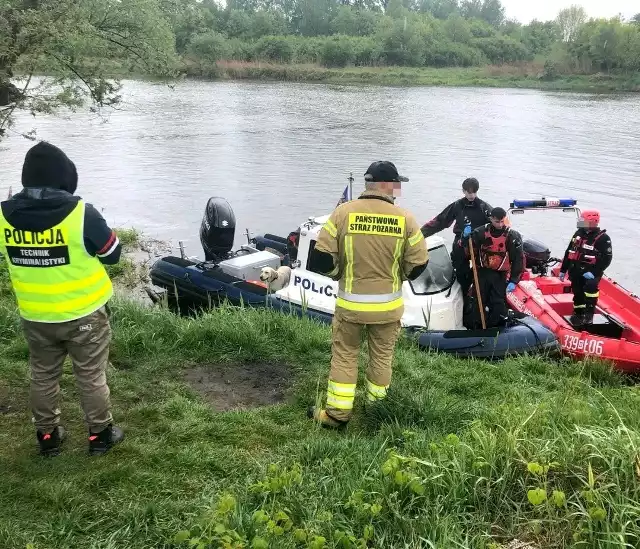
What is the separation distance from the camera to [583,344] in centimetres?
696

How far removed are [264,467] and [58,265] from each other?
5.10ft

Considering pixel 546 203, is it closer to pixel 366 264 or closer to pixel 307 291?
pixel 307 291

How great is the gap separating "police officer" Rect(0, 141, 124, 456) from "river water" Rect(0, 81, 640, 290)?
800 cm

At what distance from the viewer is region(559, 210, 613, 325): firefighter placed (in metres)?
7.89

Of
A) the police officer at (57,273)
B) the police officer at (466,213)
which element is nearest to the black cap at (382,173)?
the police officer at (57,273)

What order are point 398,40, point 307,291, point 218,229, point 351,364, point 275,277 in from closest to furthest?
point 351,364 < point 307,291 < point 275,277 < point 218,229 < point 398,40

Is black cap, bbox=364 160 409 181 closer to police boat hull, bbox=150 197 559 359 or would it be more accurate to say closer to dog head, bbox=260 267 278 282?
police boat hull, bbox=150 197 559 359

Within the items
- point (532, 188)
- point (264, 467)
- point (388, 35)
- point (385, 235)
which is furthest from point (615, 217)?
point (388, 35)

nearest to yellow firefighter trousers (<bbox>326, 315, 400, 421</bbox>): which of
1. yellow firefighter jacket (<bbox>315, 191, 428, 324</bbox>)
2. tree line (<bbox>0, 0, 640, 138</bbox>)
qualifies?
yellow firefighter jacket (<bbox>315, 191, 428, 324</bbox>)

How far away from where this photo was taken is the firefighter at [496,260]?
6957 millimetres

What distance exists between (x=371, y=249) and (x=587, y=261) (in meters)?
4.79

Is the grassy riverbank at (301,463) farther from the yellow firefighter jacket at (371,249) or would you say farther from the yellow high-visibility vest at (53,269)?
the yellow high-visibility vest at (53,269)

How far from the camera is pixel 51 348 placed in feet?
11.8

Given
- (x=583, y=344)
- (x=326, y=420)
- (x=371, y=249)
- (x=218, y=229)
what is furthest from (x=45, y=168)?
(x=583, y=344)
